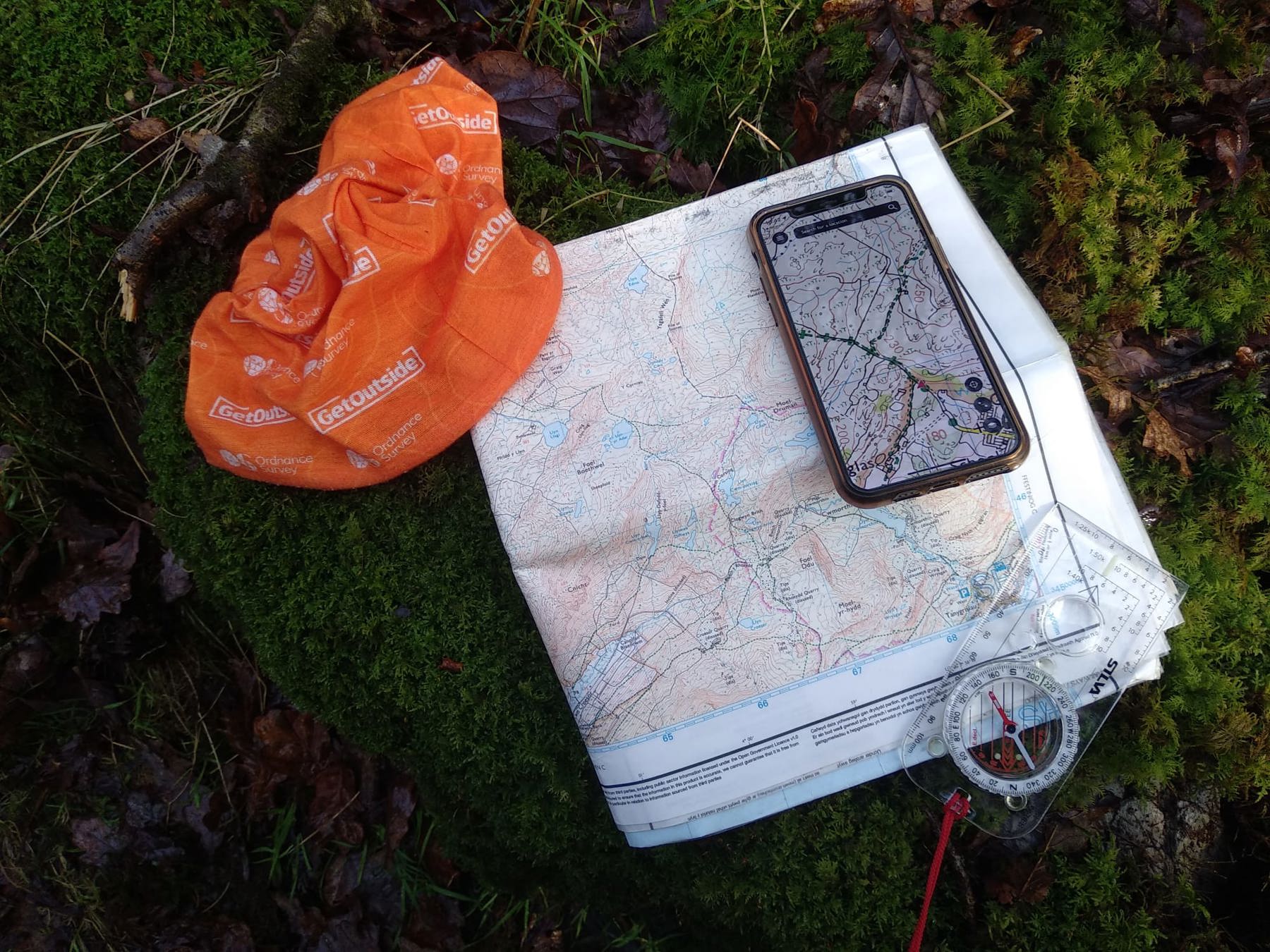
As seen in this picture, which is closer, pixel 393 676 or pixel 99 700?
pixel 393 676

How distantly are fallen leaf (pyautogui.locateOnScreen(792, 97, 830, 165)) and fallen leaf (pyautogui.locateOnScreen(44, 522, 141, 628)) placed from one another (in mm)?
2404

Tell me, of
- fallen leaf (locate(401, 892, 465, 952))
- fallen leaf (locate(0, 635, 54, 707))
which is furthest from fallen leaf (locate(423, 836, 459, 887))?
fallen leaf (locate(0, 635, 54, 707))

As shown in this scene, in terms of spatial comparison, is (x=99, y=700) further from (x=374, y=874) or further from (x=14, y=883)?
(x=374, y=874)

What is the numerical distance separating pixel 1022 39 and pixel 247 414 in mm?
2249

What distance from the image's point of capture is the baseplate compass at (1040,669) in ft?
5.47

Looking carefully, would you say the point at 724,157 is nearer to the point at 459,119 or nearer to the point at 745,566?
the point at 459,119

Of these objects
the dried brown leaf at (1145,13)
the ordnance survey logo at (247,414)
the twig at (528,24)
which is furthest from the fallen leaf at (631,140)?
the dried brown leaf at (1145,13)

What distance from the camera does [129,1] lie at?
208cm

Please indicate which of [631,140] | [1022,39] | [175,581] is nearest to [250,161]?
[631,140]

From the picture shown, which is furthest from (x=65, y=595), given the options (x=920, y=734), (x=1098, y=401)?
(x=1098, y=401)

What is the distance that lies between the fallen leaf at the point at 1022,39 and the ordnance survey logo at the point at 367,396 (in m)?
1.79

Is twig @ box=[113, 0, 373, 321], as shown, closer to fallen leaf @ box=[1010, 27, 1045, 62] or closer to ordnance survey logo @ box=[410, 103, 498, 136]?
ordnance survey logo @ box=[410, 103, 498, 136]

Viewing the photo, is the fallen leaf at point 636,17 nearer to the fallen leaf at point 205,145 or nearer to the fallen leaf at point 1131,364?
the fallen leaf at point 205,145

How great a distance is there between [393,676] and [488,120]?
4.74ft
